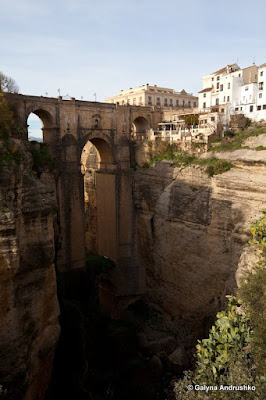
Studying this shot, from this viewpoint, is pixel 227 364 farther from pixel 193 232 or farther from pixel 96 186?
pixel 96 186

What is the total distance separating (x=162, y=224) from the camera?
2239 centimetres

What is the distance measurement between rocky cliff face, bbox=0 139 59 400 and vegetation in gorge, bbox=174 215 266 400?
4826mm

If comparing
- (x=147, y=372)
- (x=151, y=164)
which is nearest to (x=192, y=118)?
(x=151, y=164)

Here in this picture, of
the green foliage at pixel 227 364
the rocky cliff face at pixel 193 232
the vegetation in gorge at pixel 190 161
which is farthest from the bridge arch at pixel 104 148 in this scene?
the green foliage at pixel 227 364

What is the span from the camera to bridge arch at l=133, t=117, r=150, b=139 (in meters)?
27.0

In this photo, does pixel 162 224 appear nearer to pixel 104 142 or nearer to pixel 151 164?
pixel 151 164

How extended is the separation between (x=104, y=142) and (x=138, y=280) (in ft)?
33.4

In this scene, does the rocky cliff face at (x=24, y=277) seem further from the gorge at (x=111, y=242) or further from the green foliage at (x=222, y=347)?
the green foliage at (x=222, y=347)

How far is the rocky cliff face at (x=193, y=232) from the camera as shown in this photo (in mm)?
17766

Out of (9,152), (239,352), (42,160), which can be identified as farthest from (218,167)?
(239,352)

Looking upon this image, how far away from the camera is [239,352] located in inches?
327

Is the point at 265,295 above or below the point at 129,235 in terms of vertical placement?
above

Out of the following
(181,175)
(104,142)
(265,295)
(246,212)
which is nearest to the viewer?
(265,295)

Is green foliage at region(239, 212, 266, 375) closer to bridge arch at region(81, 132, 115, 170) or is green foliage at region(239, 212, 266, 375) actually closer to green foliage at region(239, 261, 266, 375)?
green foliage at region(239, 261, 266, 375)
